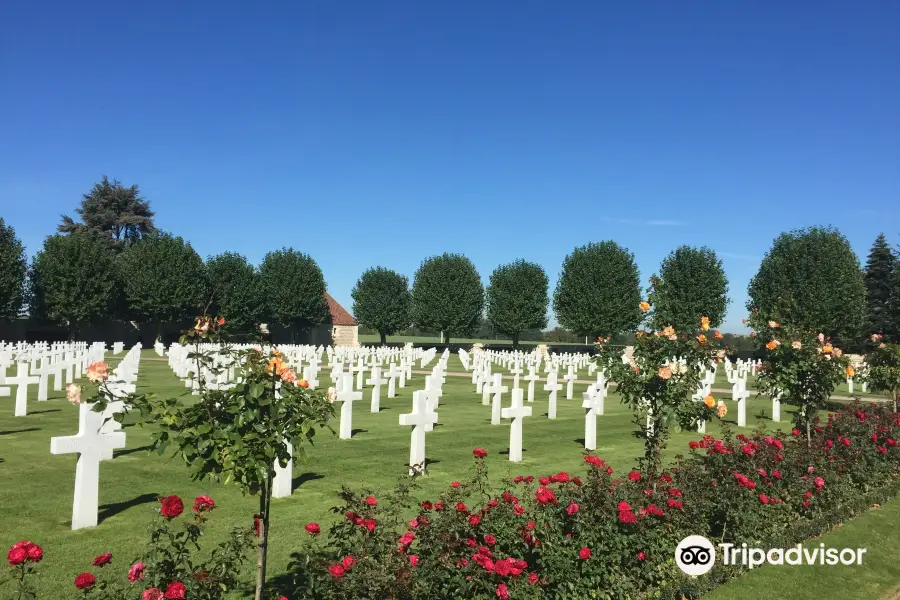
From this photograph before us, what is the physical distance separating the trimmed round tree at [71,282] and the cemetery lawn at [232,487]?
33631 mm

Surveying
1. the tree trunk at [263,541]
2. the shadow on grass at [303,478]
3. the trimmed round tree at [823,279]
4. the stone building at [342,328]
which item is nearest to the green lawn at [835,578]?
the tree trunk at [263,541]

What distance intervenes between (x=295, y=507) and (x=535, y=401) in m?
14.9

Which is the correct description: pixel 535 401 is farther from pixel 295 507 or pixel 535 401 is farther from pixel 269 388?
pixel 269 388

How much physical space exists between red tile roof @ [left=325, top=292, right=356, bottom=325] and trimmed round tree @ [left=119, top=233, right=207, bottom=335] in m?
23.6

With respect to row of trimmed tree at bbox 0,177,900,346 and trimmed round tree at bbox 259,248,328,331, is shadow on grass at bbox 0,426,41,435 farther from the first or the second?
trimmed round tree at bbox 259,248,328,331

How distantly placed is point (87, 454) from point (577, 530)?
523 cm

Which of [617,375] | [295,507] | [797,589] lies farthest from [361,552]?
[617,375]

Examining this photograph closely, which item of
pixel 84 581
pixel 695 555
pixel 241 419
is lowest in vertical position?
pixel 695 555

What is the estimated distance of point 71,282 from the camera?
46250 millimetres

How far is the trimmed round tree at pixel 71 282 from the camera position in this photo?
4612 cm

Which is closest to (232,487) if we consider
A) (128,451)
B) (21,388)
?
(128,451)

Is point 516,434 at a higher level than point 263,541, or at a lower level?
lower

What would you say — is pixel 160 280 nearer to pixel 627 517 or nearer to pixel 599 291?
pixel 599 291

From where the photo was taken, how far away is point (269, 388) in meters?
3.91
